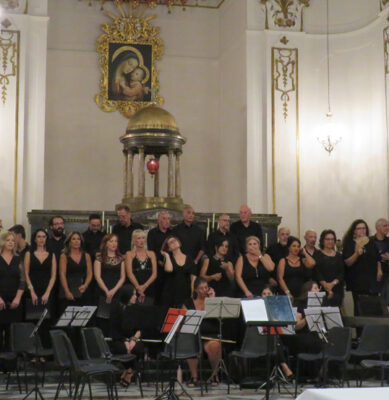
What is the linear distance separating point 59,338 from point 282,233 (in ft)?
14.9

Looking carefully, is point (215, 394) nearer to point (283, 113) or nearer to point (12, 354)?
point (12, 354)

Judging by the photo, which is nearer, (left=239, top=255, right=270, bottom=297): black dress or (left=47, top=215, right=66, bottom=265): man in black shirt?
(left=239, top=255, right=270, bottom=297): black dress

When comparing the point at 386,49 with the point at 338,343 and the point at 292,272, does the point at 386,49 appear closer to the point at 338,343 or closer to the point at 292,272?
the point at 292,272

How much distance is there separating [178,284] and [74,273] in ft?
4.37

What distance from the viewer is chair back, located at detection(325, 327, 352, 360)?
31.5ft

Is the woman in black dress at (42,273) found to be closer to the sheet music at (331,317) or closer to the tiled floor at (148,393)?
the tiled floor at (148,393)

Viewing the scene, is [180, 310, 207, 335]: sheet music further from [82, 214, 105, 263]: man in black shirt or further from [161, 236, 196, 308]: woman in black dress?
[82, 214, 105, 263]: man in black shirt

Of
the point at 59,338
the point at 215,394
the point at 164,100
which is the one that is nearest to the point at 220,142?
the point at 164,100

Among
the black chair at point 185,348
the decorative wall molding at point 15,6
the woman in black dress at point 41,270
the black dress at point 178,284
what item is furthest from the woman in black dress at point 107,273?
the decorative wall molding at point 15,6

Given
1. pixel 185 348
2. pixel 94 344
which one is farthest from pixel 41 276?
pixel 185 348

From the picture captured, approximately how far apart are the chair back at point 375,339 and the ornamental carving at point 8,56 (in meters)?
7.89

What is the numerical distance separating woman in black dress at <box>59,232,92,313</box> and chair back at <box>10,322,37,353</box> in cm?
106

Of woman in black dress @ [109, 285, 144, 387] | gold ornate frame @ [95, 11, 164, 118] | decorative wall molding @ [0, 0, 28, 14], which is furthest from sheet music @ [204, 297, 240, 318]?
gold ornate frame @ [95, 11, 164, 118]

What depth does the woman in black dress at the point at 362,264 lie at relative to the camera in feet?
38.6
